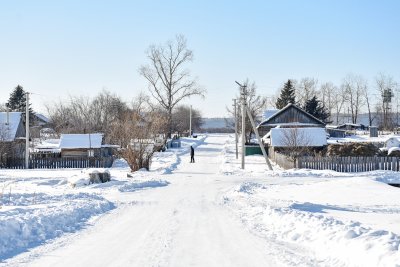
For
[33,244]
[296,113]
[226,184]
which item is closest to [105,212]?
[33,244]

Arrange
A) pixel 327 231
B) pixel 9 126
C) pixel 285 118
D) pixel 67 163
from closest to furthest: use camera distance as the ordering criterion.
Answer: pixel 327 231 → pixel 67 163 → pixel 9 126 → pixel 285 118

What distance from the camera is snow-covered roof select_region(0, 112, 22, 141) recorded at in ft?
152

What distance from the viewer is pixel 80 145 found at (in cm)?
4625

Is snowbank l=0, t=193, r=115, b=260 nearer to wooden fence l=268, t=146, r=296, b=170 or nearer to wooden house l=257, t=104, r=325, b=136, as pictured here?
wooden fence l=268, t=146, r=296, b=170

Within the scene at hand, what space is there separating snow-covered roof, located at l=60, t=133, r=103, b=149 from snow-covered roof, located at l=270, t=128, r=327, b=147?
54.4ft

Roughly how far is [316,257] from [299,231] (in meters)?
2.12

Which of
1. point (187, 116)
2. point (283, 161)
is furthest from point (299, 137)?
point (187, 116)

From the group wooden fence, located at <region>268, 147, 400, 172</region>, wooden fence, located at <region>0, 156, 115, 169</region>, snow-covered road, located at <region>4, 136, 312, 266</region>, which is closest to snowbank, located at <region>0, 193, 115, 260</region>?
snow-covered road, located at <region>4, 136, 312, 266</region>

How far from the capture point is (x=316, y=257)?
866 cm

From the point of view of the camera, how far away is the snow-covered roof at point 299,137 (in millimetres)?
41969

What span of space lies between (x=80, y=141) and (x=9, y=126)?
7820 mm

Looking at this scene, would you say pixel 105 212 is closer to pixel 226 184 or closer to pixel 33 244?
pixel 33 244

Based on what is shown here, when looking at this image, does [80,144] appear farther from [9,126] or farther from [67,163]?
[9,126]

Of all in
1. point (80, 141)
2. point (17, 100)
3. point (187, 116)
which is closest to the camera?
point (80, 141)
